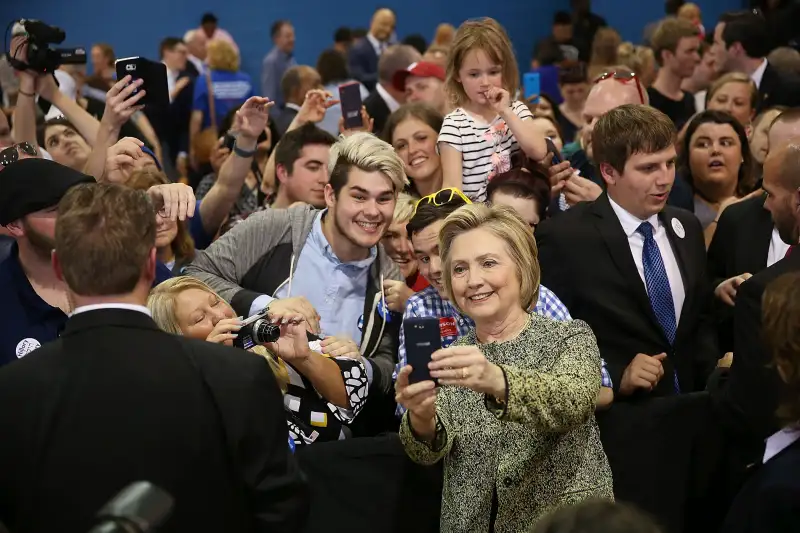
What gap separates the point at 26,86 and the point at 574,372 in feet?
10.4

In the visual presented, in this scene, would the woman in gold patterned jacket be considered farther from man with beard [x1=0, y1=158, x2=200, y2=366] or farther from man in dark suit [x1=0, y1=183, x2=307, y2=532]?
man with beard [x1=0, y1=158, x2=200, y2=366]

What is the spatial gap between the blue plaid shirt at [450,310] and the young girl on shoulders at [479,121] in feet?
4.02

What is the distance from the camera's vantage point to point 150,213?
2480mm

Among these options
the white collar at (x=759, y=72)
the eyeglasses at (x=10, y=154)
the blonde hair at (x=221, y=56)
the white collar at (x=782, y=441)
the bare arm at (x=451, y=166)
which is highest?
the blonde hair at (x=221, y=56)

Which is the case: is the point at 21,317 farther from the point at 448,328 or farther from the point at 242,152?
the point at 242,152

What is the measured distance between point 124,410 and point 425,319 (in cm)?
80

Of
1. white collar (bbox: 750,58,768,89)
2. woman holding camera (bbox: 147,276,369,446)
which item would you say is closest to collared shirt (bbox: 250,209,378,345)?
woman holding camera (bbox: 147,276,369,446)

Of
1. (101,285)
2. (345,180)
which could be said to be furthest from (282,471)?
(345,180)

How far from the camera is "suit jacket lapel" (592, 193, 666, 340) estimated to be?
405 centimetres

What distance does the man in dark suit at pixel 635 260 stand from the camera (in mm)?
4059

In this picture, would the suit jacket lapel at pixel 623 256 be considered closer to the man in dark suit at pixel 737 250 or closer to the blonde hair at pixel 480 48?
the man in dark suit at pixel 737 250

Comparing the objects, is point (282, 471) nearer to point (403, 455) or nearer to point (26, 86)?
point (403, 455)

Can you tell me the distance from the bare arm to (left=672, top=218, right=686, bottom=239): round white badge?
1.02 m

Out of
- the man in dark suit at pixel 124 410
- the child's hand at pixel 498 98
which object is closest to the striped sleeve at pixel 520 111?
the child's hand at pixel 498 98
